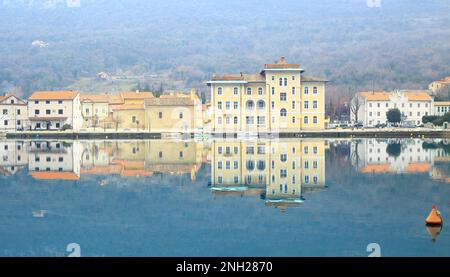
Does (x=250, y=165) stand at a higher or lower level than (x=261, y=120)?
lower

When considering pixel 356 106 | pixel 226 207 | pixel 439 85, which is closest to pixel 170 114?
pixel 356 106

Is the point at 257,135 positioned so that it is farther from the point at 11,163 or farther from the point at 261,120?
the point at 11,163

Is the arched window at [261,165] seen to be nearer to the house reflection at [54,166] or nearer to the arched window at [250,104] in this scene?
the house reflection at [54,166]

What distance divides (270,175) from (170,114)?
3175 centimetres

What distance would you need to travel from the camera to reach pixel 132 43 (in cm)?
10762

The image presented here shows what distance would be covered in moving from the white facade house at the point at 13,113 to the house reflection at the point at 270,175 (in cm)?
3050

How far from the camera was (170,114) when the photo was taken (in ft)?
160

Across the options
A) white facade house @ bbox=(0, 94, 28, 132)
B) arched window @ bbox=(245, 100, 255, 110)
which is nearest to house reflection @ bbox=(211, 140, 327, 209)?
arched window @ bbox=(245, 100, 255, 110)

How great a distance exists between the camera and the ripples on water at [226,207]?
9.20 metres

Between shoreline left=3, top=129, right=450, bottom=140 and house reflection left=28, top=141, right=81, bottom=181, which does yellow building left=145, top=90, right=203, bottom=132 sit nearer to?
shoreline left=3, top=129, right=450, bottom=140

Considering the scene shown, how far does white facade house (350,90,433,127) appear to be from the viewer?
55.6m

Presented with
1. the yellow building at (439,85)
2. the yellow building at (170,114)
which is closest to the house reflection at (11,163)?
the yellow building at (170,114)

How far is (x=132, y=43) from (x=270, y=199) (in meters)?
96.6

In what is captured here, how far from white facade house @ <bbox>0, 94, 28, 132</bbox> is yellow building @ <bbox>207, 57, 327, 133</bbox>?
1549cm
